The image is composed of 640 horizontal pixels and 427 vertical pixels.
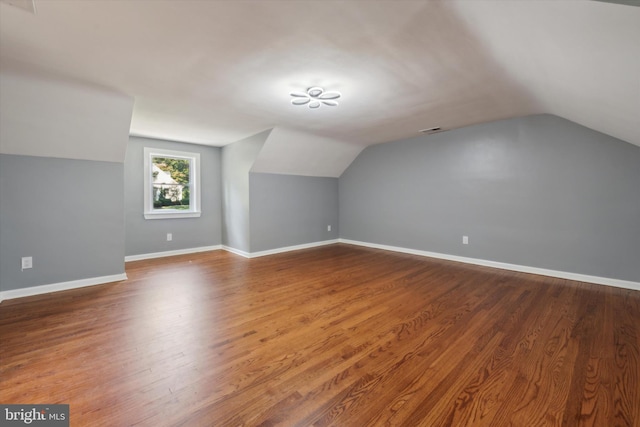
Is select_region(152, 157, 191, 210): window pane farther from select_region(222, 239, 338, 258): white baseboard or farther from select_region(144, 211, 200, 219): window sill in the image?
select_region(222, 239, 338, 258): white baseboard

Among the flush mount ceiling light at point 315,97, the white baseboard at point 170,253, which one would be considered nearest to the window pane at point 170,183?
the white baseboard at point 170,253

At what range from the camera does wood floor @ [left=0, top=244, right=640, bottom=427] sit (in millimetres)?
1342

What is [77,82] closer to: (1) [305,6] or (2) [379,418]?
(1) [305,6]

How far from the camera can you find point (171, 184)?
506 cm

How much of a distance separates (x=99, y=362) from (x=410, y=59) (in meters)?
3.22

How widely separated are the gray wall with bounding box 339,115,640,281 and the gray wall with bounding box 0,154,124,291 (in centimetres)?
461

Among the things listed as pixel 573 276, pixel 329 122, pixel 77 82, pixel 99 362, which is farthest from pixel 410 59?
pixel 573 276

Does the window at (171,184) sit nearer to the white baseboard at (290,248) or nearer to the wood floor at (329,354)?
the white baseboard at (290,248)

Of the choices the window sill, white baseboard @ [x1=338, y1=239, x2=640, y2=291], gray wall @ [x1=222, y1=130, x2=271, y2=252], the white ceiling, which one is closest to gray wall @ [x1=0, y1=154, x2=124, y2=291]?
the white ceiling

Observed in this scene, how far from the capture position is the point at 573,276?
3.41m

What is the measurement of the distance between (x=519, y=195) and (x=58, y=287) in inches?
245

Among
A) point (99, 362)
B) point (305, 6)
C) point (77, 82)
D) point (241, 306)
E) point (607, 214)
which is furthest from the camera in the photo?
point (607, 214)

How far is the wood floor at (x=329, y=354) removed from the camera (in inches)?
52.8

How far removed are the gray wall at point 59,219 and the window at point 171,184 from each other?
1.38 m
